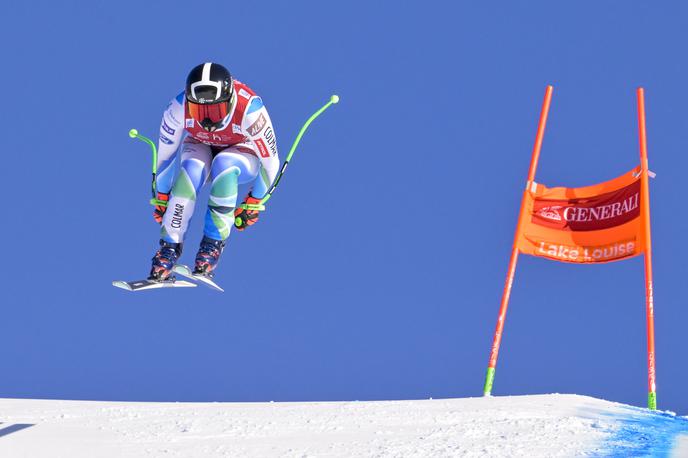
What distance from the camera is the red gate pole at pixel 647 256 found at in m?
12.3

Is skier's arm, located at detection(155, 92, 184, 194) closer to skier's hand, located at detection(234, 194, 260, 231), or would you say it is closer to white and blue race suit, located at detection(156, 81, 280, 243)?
white and blue race suit, located at detection(156, 81, 280, 243)

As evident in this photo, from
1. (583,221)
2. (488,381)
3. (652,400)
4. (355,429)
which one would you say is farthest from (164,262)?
(583,221)

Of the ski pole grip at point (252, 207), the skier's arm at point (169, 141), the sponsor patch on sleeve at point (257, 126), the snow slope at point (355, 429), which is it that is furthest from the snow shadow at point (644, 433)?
the skier's arm at point (169, 141)

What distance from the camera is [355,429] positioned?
10133mm

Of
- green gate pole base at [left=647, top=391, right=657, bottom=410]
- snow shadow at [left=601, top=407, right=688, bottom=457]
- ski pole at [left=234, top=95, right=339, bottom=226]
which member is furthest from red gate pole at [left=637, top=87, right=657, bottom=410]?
ski pole at [left=234, top=95, right=339, bottom=226]

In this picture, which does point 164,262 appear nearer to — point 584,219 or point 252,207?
point 252,207

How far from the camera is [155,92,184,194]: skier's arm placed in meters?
11.0

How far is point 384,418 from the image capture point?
34.9 feet

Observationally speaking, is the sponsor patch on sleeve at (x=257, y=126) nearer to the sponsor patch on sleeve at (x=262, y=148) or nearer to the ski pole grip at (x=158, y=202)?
the sponsor patch on sleeve at (x=262, y=148)

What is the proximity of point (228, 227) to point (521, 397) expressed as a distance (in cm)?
371

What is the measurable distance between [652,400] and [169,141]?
19.9 ft

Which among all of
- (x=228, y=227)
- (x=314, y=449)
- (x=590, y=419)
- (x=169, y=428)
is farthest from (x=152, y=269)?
(x=590, y=419)

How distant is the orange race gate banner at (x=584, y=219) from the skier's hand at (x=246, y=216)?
366cm

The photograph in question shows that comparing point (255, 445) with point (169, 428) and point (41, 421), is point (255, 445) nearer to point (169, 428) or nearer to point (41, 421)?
point (169, 428)
